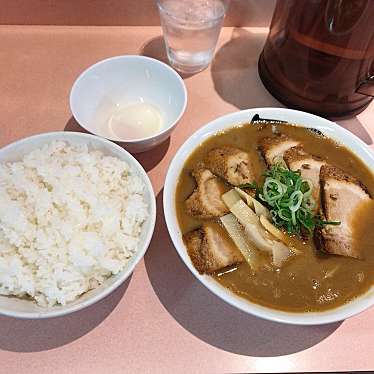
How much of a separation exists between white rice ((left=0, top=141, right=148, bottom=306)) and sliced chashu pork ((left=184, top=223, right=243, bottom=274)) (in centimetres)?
16

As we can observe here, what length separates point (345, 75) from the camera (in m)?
1.40

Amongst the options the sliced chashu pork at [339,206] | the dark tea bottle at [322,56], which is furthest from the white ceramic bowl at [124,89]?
the sliced chashu pork at [339,206]

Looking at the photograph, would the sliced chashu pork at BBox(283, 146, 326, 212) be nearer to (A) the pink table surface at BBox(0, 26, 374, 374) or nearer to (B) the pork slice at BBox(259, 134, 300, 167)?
(B) the pork slice at BBox(259, 134, 300, 167)

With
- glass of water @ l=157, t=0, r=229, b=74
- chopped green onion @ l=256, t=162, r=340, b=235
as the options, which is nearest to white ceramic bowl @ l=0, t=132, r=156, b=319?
chopped green onion @ l=256, t=162, r=340, b=235

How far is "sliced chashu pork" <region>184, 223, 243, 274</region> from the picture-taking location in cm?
111

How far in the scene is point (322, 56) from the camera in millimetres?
1363

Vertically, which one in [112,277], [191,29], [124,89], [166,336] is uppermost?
[191,29]

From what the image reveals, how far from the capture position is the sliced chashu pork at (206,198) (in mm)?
1219

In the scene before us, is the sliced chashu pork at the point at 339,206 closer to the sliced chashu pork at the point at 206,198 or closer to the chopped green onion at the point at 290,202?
the chopped green onion at the point at 290,202

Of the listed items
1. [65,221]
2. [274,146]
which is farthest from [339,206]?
[65,221]

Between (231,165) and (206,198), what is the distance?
0.15 m

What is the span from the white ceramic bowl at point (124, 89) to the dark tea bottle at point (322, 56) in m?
0.39

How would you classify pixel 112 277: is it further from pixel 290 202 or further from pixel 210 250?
pixel 290 202

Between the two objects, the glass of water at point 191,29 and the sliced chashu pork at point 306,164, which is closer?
the sliced chashu pork at point 306,164
